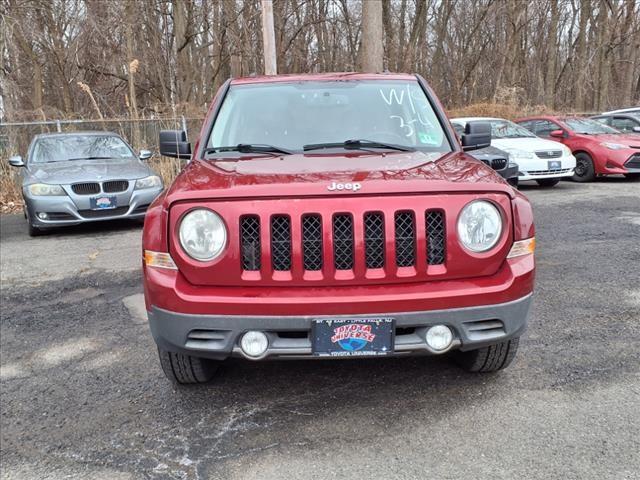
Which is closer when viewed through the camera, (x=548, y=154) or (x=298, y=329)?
(x=298, y=329)

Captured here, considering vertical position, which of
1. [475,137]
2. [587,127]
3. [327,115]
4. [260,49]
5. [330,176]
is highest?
[260,49]

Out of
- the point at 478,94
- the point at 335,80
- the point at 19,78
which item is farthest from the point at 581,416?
the point at 478,94

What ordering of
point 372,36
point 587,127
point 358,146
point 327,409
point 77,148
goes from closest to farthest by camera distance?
point 327,409 < point 358,146 < point 77,148 < point 587,127 < point 372,36

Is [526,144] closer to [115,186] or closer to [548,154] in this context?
[548,154]

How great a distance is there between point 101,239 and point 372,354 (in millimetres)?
6138

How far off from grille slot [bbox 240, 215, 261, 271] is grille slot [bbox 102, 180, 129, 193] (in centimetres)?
592

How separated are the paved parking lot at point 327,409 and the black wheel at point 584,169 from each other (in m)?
8.24

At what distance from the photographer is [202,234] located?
2.50 meters

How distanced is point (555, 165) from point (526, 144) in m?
0.74

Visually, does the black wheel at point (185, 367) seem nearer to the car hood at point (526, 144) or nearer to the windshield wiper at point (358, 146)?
the windshield wiper at point (358, 146)

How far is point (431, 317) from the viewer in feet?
7.97

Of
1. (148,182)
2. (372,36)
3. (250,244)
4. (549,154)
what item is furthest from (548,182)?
(250,244)

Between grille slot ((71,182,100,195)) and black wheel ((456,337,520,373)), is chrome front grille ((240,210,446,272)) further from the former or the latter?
grille slot ((71,182,100,195))

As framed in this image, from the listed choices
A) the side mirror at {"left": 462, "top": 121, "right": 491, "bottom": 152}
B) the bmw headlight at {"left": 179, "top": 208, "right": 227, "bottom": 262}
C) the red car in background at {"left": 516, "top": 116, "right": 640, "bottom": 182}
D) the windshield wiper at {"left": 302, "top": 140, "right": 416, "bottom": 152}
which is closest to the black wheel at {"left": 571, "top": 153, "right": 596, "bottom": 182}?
the red car in background at {"left": 516, "top": 116, "right": 640, "bottom": 182}
